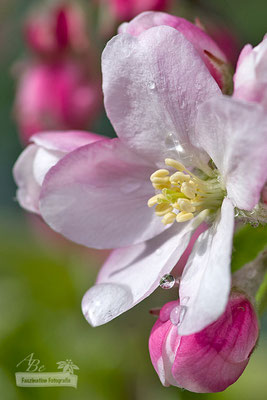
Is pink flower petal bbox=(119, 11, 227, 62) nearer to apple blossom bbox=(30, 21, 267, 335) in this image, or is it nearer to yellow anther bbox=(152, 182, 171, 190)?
apple blossom bbox=(30, 21, 267, 335)

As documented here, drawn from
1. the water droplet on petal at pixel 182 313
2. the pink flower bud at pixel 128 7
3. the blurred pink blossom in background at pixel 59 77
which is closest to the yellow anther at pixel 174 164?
the water droplet on petal at pixel 182 313

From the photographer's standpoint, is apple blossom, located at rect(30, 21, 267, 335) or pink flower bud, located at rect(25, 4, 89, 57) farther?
pink flower bud, located at rect(25, 4, 89, 57)

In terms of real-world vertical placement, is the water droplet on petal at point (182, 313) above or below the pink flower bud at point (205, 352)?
above

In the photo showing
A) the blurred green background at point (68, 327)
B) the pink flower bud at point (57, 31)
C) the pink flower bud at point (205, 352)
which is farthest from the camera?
the pink flower bud at point (57, 31)

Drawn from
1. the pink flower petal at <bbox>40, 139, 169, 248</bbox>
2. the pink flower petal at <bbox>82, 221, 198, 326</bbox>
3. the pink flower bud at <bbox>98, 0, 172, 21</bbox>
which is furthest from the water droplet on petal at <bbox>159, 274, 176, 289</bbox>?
the pink flower bud at <bbox>98, 0, 172, 21</bbox>

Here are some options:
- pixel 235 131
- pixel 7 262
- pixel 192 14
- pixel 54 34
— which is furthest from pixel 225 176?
pixel 7 262

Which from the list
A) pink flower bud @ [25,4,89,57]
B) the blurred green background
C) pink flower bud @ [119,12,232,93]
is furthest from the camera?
pink flower bud @ [25,4,89,57]

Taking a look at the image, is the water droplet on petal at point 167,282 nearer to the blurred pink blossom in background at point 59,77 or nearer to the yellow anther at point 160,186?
the yellow anther at point 160,186
